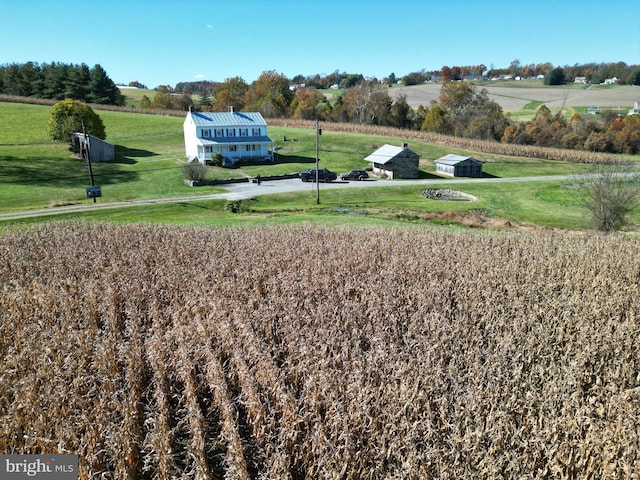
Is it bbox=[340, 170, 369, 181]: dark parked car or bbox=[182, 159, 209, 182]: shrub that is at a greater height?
bbox=[182, 159, 209, 182]: shrub

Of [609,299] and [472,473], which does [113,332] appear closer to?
[472,473]

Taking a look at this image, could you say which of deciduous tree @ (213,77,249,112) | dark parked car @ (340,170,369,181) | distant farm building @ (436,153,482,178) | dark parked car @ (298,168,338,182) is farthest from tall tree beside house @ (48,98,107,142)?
deciduous tree @ (213,77,249,112)

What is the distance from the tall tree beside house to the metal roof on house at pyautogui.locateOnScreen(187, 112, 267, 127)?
14141 mm

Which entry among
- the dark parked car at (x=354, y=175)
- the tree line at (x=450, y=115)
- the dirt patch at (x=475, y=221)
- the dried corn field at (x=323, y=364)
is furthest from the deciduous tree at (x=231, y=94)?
the dried corn field at (x=323, y=364)

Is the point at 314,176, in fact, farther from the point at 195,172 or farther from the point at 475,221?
the point at 475,221

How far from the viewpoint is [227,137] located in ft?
208

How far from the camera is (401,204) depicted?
4175 centimetres

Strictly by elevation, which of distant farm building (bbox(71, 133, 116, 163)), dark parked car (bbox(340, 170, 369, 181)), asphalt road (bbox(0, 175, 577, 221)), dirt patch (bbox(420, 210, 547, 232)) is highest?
distant farm building (bbox(71, 133, 116, 163))

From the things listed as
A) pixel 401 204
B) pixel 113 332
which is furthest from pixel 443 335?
pixel 401 204

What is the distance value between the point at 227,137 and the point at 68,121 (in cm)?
2143

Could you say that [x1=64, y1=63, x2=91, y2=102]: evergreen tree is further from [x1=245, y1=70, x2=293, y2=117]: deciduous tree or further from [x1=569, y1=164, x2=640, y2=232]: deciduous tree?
[x1=569, y1=164, x2=640, y2=232]: deciduous tree

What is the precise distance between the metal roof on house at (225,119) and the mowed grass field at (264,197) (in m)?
6.19

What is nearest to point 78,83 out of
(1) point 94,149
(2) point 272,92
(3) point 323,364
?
(2) point 272,92

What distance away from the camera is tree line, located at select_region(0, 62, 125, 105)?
349 ft
